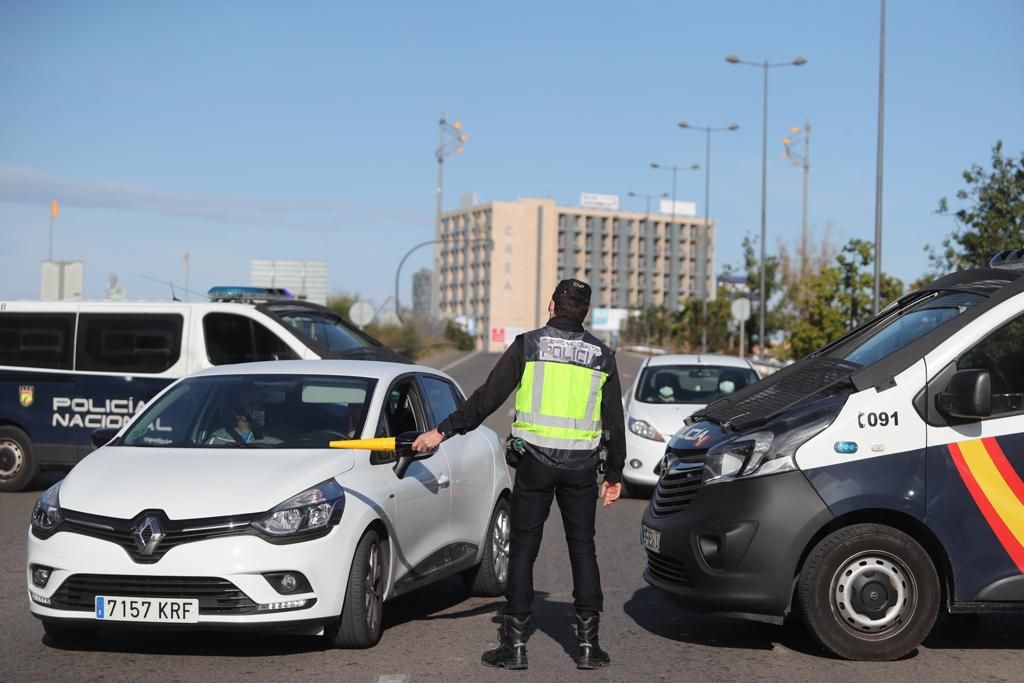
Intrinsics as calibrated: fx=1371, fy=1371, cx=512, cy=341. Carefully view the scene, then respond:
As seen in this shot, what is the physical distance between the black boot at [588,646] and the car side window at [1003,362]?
2324mm

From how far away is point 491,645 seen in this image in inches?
290

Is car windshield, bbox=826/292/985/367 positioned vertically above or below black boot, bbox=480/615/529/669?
above

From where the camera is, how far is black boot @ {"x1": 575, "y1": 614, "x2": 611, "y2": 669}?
6.70m

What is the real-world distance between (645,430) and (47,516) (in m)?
8.74

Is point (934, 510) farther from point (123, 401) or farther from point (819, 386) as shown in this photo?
point (123, 401)

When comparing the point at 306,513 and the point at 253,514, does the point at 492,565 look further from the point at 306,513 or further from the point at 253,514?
the point at 253,514

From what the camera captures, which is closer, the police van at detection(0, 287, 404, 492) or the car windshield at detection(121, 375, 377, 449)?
the car windshield at detection(121, 375, 377, 449)

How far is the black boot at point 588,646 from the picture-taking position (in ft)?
22.0

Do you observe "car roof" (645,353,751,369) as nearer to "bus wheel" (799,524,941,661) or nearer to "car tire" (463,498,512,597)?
"car tire" (463,498,512,597)

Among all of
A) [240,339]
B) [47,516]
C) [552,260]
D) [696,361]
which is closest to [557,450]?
[47,516]

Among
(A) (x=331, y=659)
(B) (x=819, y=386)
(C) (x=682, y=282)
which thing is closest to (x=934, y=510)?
(B) (x=819, y=386)

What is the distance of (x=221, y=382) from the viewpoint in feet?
27.0

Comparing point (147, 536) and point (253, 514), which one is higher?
point (253, 514)

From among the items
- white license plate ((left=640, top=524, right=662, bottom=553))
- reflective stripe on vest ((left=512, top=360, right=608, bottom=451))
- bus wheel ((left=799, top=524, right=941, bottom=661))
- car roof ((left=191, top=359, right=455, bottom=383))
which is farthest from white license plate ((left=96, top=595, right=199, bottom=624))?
bus wheel ((left=799, top=524, right=941, bottom=661))
